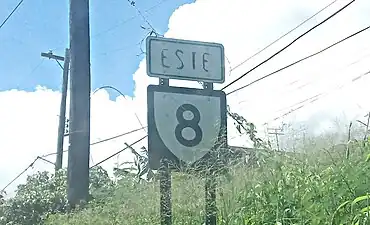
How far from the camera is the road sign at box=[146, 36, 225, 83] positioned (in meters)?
5.29

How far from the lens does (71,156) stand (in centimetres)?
1220

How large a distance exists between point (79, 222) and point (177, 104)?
112 inches

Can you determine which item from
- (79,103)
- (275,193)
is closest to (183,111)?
(275,193)

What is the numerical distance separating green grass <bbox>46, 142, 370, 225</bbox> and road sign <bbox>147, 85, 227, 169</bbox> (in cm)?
20

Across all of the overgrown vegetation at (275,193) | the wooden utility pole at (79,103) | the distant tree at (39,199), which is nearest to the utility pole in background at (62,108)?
the distant tree at (39,199)

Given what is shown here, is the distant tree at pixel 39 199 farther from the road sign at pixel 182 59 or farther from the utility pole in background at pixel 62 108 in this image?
the road sign at pixel 182 59

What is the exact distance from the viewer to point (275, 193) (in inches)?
163

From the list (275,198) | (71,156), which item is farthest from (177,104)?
(71,156)

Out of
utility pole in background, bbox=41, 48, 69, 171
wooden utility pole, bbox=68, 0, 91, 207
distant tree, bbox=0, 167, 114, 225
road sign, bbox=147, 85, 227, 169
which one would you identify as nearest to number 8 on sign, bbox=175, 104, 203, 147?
road sign, bbox=147, 85, 227, 169

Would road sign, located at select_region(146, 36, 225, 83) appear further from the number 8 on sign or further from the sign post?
the number 8 on sign

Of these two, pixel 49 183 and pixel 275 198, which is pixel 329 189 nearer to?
pixel 275 198

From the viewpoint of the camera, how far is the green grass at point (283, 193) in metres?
3.57

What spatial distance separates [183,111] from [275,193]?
1251 mm

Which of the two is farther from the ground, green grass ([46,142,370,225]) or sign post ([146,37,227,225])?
sign post ([146,37,227,225])
